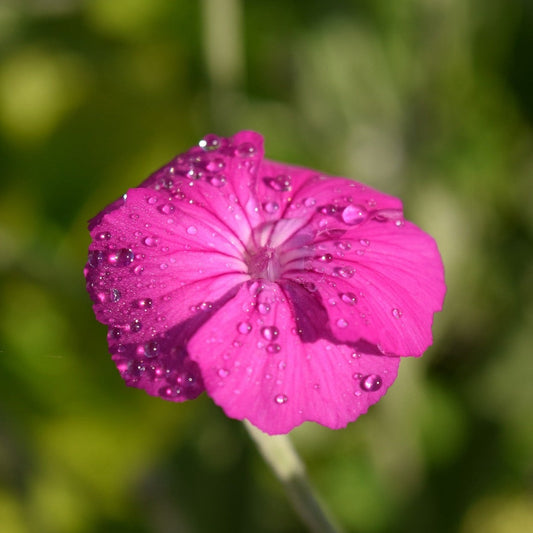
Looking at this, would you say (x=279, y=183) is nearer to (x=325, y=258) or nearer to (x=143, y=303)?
(x=325, y=258)

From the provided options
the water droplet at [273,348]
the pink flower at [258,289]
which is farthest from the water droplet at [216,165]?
the water droplet at [273,348]

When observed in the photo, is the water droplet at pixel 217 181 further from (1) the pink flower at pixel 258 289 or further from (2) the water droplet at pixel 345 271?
(2) the water droplet at pixel 345 271

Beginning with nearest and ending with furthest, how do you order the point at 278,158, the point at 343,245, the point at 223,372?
the point at 223,372 → the point at 343,245 → the point at 278,158

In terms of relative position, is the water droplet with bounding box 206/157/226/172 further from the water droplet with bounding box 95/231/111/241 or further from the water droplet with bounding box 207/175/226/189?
the water droplet with bounding box 95/231/111/241

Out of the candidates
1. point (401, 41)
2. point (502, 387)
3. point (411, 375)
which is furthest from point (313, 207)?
point (401, 41)

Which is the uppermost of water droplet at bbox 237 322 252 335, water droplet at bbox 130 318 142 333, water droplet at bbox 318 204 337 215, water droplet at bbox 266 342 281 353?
water droplet at bbox 318 204 337 215

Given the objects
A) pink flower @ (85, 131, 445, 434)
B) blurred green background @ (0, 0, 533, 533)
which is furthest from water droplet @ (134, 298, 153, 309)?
blurred green background @ (0, 0, 533, 533)

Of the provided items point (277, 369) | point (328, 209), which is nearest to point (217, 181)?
point (328, 209)
